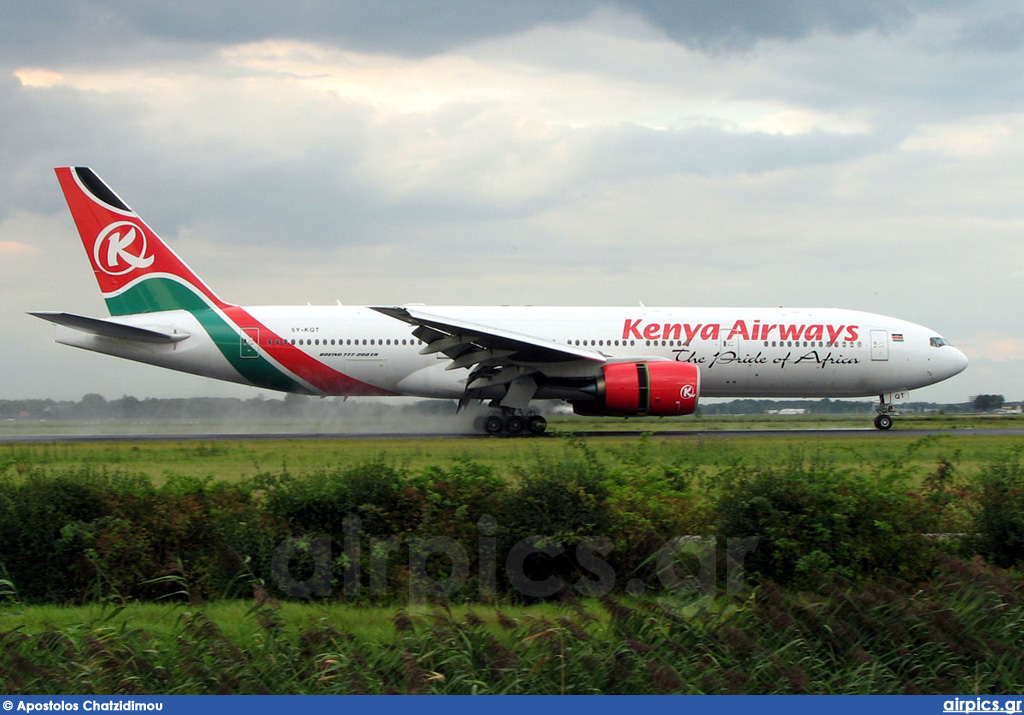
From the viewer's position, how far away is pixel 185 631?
6762mm

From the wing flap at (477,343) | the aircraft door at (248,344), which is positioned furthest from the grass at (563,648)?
the aircraft door at (248,344)

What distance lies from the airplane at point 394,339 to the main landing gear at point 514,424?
0.04m

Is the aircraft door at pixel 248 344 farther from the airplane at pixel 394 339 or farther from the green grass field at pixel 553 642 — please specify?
the green grass field at pixel 553 642

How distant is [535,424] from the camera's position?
22828mm

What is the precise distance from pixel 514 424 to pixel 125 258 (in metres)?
10.9

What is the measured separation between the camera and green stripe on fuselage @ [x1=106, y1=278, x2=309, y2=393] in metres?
24.0

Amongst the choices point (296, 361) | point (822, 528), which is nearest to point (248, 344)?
point (296, 361)

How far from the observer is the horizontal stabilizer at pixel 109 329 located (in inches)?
869

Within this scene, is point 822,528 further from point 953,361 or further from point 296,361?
point 953,361

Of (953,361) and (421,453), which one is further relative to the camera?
(953,361)

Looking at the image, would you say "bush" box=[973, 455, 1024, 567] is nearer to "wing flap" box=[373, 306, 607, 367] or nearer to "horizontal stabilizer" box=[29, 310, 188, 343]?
"wing flap" box=[373, 306, 607, 367]

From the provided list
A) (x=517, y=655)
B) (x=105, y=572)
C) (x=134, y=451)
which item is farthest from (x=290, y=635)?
(x=134, y=451)

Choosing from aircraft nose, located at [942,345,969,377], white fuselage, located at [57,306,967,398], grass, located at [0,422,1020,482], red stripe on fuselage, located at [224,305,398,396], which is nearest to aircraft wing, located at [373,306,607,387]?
white fuselage, located at [57,306,967,398]

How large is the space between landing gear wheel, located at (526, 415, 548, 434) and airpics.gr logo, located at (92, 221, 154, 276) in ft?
34.9
